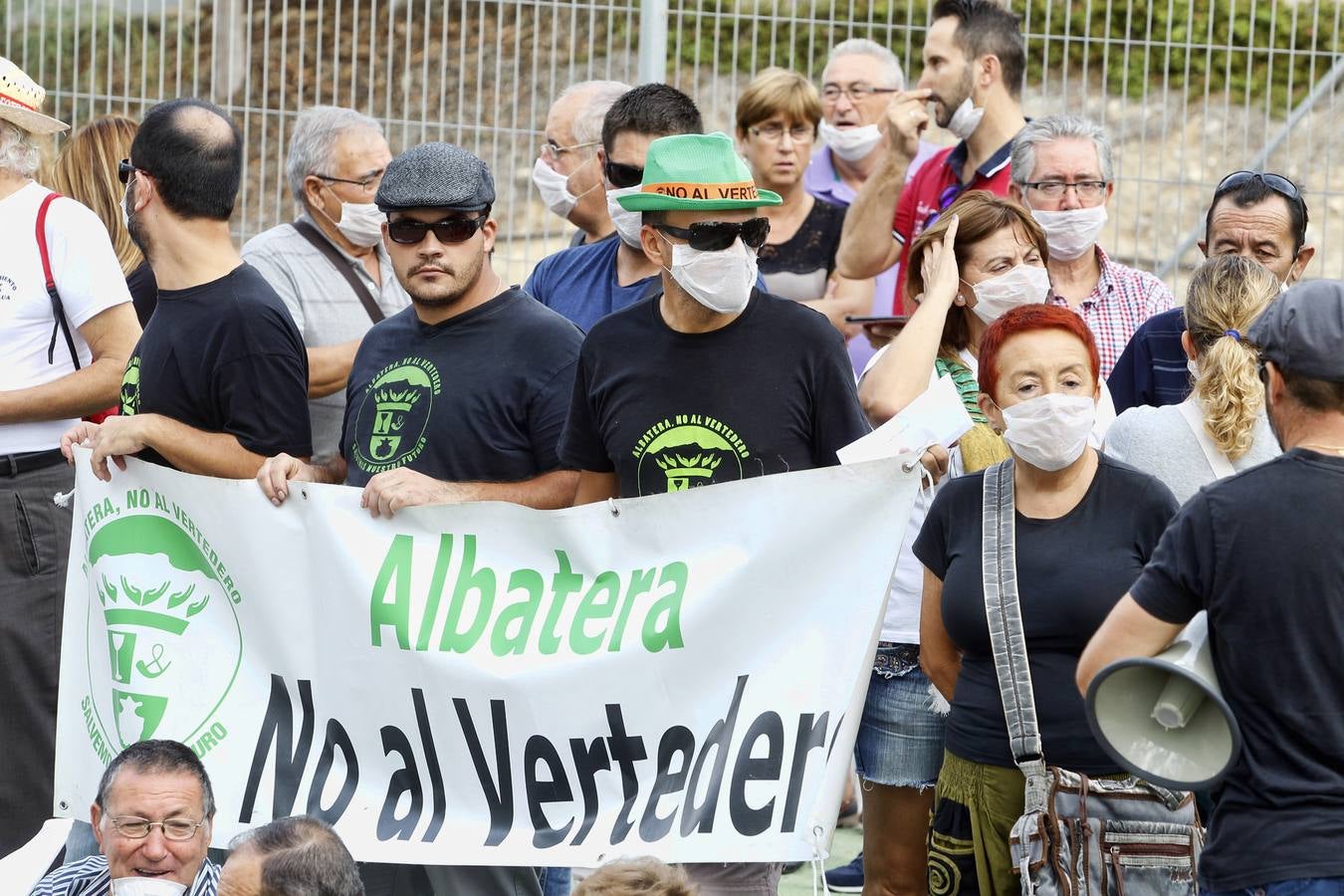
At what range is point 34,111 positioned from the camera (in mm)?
5668

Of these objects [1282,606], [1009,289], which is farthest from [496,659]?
[1282,606]

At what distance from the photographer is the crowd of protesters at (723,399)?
10.6 feet

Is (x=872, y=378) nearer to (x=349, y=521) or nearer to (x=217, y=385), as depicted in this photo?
(x=349, y=521)

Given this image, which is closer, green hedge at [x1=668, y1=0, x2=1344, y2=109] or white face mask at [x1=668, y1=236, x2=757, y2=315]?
white face mask at [x1=668, y1=236, x2=757, y2=315]

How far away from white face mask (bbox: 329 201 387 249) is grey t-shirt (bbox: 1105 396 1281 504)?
2602 millimetres

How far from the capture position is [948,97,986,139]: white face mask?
6.88 meters

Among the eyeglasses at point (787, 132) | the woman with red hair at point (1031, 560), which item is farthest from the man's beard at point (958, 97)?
the woman with red hair at point (1031, 560)

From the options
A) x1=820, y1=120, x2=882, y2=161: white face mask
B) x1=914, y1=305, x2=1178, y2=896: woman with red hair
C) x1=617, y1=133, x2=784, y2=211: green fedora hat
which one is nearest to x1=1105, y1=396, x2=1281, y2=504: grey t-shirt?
x1=914, y1=305, x2=1178, y2=896: woman with red hair

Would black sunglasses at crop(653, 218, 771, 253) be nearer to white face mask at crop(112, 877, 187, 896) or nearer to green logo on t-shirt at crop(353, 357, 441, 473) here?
green logo on t-shirt at crop(353, 357, 441, 473)

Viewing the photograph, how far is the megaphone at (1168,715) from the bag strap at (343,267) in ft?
10.6

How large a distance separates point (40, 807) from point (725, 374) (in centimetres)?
265

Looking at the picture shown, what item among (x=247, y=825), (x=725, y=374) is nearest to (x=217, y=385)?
(x=247, y=825)

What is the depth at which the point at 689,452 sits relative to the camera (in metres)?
4.41

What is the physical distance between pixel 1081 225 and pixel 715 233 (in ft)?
6.21
